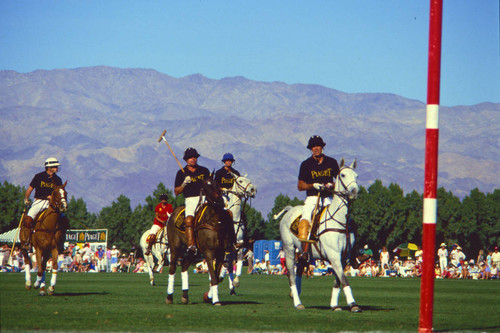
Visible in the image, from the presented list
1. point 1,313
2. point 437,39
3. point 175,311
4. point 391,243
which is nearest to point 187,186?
point 175,311

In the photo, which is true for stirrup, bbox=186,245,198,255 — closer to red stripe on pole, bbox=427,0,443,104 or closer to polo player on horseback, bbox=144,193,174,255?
red stripe on pole, bbox=427,0,443,104

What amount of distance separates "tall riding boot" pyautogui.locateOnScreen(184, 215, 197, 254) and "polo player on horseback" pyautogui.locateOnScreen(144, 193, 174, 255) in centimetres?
1078

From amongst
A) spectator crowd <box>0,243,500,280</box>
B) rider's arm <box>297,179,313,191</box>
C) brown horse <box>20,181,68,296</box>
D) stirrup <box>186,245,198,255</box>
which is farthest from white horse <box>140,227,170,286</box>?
spectator crowd <box>0,243,500,280</box>

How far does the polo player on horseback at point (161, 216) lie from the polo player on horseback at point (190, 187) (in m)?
10.3

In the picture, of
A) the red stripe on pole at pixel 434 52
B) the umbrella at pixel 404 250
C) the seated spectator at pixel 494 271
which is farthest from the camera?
the umbrella at pixel 404 250

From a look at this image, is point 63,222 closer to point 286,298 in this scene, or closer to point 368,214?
point 286,298

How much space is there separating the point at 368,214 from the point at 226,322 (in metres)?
102

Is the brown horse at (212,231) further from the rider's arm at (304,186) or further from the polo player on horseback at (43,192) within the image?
the polo player on horseback at (43,192)

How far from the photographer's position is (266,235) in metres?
134

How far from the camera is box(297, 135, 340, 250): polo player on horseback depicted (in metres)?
17.9

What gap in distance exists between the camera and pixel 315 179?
59.5 feet

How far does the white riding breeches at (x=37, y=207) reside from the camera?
22.6 m

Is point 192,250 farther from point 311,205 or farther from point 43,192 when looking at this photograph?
point 43,192

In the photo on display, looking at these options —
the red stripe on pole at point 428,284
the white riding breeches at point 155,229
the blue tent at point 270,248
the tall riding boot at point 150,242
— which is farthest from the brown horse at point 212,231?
the blue tent at point 270,248
